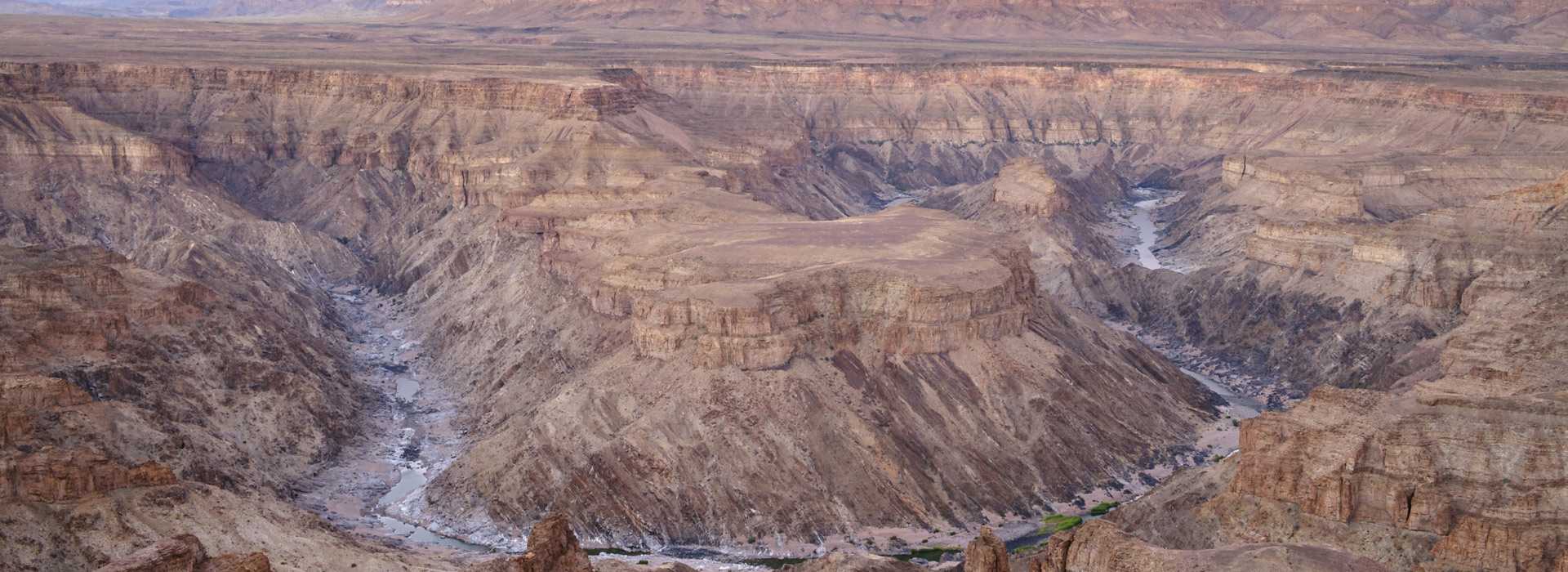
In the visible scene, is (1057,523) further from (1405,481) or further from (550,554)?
(550,554)

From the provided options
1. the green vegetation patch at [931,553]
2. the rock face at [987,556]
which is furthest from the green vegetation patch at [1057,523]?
the rock face at [987,556]

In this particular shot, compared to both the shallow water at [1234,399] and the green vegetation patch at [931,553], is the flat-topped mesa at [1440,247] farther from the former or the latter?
the green vegetation patch at [931,553]

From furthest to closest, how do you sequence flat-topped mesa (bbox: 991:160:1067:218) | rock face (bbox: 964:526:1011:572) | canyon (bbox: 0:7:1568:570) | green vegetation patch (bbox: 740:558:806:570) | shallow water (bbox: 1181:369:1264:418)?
flat-topped mesa (bbox: 991:160:1067:218) → shallow water (bbox: 1181:369:1264:418) → green vegetation patch (bbox: 740:558:806:570) → canyon (bbox: 0:7:1568:570) → rock face (bbox: 964:526:1011:572)

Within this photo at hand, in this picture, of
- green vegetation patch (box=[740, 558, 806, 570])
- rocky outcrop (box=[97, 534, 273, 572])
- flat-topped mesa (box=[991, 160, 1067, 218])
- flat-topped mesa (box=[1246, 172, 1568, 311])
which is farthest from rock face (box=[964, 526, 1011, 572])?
flat-topped mesa (box=[991, 160, 1067, 218])

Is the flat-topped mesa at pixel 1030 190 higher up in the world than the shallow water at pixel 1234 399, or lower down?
higher up

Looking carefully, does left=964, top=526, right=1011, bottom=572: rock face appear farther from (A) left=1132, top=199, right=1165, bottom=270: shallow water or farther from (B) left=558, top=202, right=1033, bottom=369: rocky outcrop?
(A) left=1132, top=199, right=1165, bottom=270: shallow water

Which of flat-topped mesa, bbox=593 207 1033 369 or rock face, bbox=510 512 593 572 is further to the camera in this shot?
flat-topped mesa, bbox=593 207 1033 369
